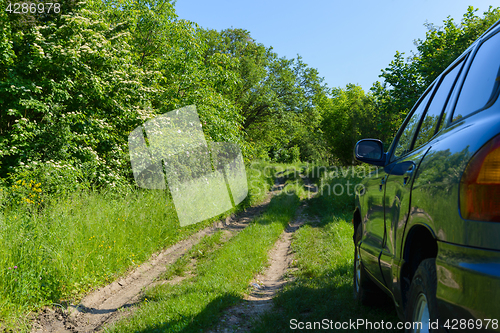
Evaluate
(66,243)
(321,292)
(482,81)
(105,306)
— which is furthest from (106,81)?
(482,81)

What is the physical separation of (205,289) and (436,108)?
14.6 ft

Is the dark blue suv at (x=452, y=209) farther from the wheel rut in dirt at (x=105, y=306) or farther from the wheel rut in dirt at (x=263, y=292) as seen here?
the wheel rut in dirt at (x=105, y=306)

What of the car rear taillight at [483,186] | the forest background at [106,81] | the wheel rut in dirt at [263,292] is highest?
the forest background at [106,81]

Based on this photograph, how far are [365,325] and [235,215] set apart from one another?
440 inches

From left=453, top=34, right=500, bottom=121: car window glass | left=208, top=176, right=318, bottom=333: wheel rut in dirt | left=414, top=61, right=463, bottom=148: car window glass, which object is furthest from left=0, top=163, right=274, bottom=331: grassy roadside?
left=453, top=34, right=500, bottom=121: car window glass

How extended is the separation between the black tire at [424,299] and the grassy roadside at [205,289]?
3.03 meters

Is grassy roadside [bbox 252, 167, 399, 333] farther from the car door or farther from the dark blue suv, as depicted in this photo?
the car door

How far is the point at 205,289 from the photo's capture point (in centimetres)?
569

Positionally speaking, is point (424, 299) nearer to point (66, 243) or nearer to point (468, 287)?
point (468, 287)

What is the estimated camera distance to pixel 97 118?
10656 mm

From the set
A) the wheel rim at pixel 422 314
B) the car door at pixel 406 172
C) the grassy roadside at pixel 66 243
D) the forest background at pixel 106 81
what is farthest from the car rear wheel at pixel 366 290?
the forest background at pixel 106 81

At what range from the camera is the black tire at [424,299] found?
1.69 m

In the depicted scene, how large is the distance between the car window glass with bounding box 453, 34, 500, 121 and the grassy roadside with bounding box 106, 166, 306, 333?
12.5ft

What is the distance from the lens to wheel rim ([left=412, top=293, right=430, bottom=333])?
71.7 inches
